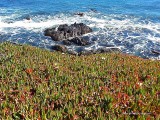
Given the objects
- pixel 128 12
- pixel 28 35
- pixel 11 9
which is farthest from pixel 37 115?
pixel 11 9

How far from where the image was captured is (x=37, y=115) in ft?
26.9

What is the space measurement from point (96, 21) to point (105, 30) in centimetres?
644

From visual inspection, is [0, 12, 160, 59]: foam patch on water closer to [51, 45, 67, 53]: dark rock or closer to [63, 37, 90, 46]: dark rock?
[63, 37, 90, 46]: dark rock

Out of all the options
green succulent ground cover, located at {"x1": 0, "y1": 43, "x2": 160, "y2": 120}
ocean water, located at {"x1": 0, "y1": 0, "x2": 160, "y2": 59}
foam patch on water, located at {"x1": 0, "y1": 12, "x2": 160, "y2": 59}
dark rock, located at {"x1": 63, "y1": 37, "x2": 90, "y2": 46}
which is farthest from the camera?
ocean water, located at {"x1": 0, "y1": 0, "x2": 160, "y2": 59}

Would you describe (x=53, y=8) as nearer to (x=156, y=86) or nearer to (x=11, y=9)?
(x=11, y=9)

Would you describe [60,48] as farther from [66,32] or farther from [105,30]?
[105,30]

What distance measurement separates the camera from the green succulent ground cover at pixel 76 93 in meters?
8.34

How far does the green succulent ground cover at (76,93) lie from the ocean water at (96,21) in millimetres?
19836

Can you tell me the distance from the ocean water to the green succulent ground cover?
1984cm

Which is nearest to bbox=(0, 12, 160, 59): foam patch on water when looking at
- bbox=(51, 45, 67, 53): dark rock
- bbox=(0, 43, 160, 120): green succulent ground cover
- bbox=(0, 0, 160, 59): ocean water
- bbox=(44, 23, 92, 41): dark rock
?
bbox=(0, 0, 160, 59): ocean water

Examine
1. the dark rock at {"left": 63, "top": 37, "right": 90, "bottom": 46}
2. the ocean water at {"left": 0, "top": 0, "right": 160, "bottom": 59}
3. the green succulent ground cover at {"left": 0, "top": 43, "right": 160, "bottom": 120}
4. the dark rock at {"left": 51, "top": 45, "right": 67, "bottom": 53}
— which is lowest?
the ocean water at {"left": 0, "top": 0, "right": 160, "bottom": 59}

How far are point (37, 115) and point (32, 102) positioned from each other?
129 centimetres

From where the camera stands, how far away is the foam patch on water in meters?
36.1

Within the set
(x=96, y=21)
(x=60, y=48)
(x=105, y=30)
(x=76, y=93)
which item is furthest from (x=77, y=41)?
(x=76, y=93)
